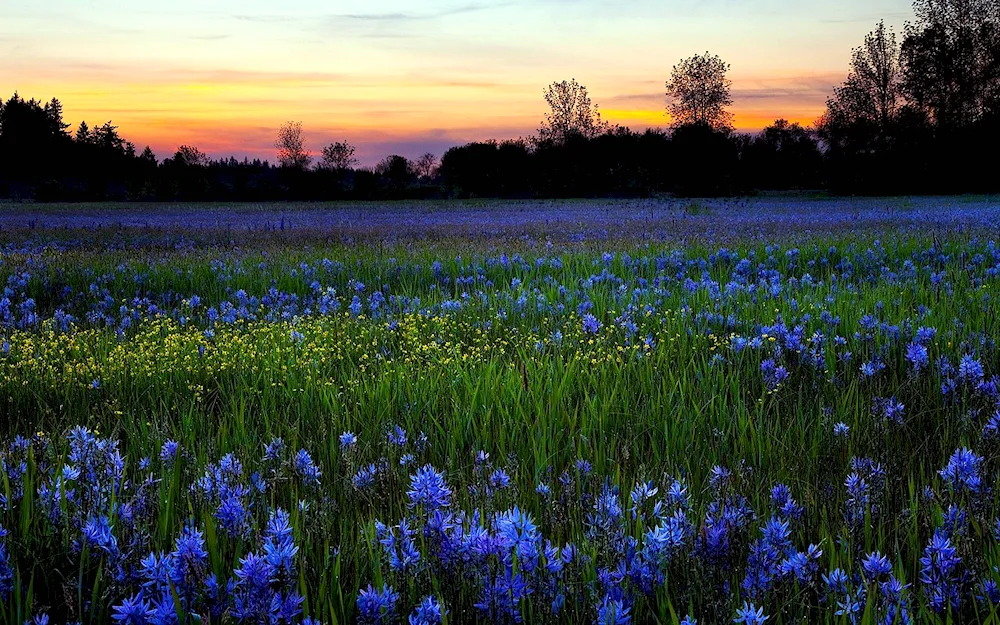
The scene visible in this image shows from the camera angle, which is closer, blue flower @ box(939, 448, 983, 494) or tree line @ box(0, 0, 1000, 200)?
blue flower @ box(939, 448, 983, 494)

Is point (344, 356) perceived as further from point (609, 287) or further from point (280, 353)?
point (609, 287)

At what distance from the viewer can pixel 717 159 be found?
50344 mm

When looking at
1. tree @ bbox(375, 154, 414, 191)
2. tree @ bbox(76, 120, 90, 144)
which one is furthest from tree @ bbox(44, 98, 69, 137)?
tree @ bbox(375, 154, 414, 191)

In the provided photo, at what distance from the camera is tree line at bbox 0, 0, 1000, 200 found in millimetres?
46531

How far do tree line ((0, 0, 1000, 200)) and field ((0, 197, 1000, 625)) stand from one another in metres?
46.6

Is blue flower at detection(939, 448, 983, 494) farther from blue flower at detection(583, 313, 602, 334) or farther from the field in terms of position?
blue flower at detection(583, 313, 602, 334)

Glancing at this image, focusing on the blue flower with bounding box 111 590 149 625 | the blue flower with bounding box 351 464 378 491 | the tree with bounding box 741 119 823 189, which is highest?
the tree with bounding box 741 119 823 189

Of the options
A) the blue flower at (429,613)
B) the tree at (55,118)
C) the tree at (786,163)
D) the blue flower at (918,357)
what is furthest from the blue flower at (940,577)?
the tree at (55,118)

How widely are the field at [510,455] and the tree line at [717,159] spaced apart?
46567 millimetres

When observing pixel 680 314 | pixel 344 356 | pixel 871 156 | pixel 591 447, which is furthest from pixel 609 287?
pixel 871 156

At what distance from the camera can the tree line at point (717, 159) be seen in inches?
1832

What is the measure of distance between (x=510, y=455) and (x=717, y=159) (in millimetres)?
51096

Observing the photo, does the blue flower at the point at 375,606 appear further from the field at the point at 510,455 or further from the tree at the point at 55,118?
the tree at the point at 55,118

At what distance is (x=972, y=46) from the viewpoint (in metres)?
46.1
